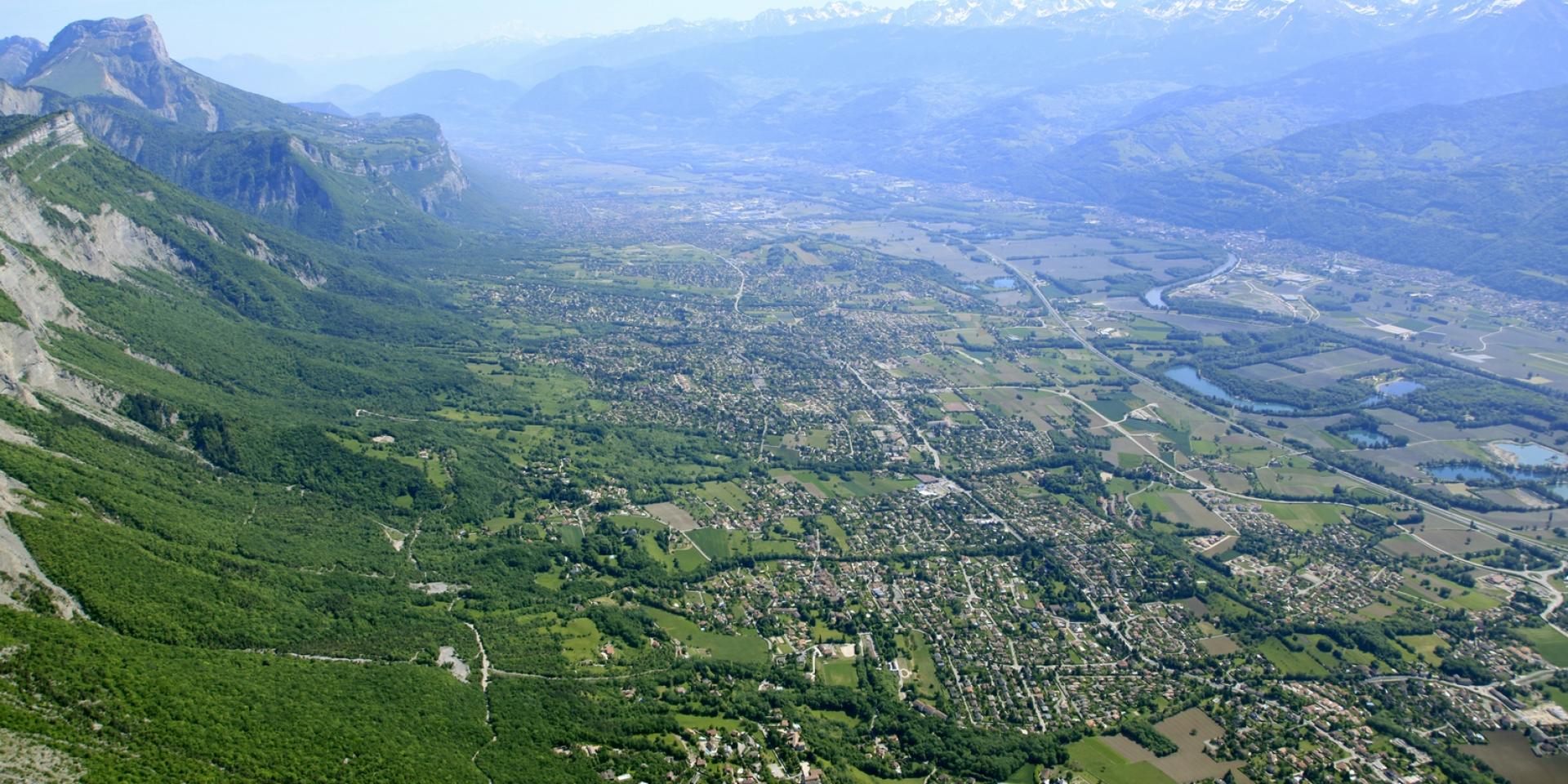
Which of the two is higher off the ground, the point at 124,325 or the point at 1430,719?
the point at 124,325

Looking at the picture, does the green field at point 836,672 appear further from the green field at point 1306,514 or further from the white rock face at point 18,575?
the green field at point 1306,514

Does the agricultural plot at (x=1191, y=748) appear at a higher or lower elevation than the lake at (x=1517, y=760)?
higher

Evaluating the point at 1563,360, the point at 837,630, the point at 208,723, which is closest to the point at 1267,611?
the point at 837,630

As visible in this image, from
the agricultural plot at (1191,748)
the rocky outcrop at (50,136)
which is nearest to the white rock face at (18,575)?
the agricultural plot at (1191,748)

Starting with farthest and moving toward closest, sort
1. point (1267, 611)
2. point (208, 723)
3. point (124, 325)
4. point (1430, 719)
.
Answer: point (124, 325) < point (1267, 611) < point (1430, 719) < point (208, 723)

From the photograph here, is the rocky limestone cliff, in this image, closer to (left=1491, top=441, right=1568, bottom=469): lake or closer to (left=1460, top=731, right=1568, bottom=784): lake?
(left=1460, top=731, right=1568, bottom=784): lake

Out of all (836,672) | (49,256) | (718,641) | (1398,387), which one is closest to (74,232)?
(49,256)

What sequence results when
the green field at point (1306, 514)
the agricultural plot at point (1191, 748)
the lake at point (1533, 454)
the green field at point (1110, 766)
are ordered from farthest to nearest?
the lake at point (1533, 454) < the green field at point (1306, 514) < the agricultural plot at point (1191, 748) < the green field at point (1110, 766)

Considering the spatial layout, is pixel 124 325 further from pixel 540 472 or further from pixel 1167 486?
pixel 1167 486

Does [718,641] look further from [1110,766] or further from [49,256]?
[49,256]
